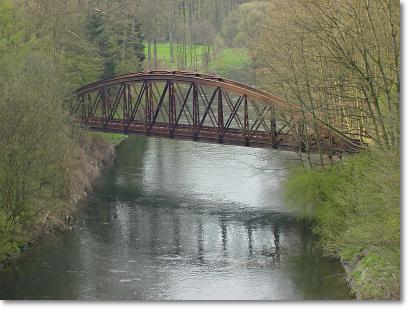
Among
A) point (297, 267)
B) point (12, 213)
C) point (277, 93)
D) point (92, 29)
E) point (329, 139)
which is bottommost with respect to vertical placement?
point (297, 267)

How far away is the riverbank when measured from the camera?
2273 centimetres

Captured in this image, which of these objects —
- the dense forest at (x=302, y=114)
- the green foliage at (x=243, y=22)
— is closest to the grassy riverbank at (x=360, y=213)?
the dense forest at (x=302, y=114)

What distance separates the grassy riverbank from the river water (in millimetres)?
734

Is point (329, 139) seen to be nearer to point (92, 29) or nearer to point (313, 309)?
point (313, 309)

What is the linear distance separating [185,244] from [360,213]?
6869mm

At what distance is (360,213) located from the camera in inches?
759

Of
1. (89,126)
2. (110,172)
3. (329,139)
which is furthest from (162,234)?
(89,126)

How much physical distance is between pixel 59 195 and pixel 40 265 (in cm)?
529

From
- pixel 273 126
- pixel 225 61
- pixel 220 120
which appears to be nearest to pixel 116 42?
pixel 220 120

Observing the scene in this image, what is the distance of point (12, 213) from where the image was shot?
23.1 metres

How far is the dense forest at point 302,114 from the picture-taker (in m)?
17.2

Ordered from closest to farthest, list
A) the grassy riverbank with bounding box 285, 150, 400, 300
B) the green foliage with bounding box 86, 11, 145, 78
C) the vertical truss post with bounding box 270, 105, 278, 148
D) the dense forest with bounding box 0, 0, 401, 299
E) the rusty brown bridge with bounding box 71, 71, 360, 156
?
the grassy riverbank with bounding box 285, 150, 400, 300 → the dense forest with bounding box 0, 0, 401, 299 → the rusty brown bridge with bounding box 71, 71, 360, 156 → the vertical truss post with bounding box 270, 105, 278, 148 → the green foliage with bounding box 86, 11, 145, 78

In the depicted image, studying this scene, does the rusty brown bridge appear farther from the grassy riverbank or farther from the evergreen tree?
the evergreen tree

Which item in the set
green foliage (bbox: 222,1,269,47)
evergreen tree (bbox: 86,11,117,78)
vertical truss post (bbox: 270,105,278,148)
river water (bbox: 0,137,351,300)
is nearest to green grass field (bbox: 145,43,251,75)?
green foliage (bbox: 222,1,269,47)
